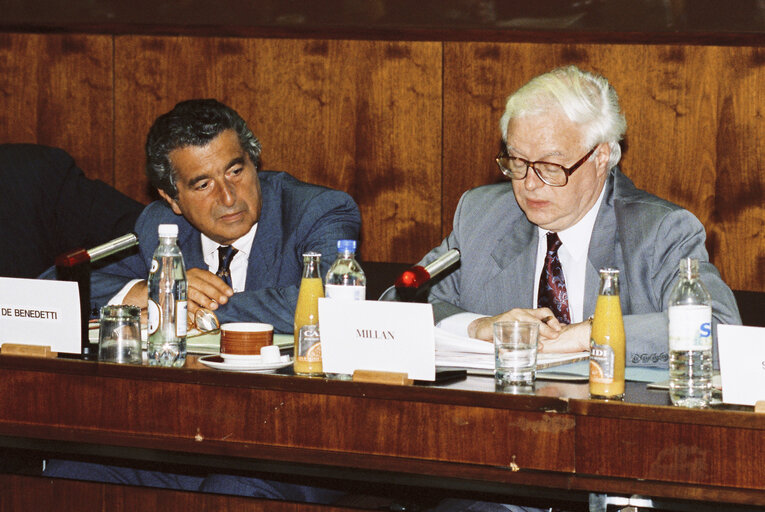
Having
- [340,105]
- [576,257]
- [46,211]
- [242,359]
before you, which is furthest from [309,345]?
[340,105]

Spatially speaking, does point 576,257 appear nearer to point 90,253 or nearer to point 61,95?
point 90,253

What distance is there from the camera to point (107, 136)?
11.8 ft

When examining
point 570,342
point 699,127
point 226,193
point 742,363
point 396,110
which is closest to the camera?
point 742,363

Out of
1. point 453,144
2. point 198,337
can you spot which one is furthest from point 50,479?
point 453,144

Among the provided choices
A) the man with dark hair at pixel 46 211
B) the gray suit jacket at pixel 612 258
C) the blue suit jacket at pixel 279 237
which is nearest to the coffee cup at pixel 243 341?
the gray suit jacket at pixel 612 258

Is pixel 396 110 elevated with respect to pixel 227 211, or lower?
elevated

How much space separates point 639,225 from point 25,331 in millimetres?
1305

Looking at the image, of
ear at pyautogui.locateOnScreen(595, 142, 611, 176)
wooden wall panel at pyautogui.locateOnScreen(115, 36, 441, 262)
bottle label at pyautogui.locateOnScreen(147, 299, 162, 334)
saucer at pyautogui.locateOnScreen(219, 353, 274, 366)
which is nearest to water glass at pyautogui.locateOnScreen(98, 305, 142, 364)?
bottle label at pyautogui.locateOnScreen(147, 299, 162, 334)

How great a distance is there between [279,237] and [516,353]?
1195 millimetres

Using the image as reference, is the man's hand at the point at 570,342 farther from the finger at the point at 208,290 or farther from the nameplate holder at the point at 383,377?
the finger at the point at 208,290

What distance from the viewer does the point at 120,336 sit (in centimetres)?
172

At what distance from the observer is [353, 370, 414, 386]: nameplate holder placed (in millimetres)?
1514

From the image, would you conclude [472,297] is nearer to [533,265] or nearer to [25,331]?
[533,265]

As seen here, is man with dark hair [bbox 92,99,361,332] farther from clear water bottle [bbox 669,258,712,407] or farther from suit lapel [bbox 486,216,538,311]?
clear water bottle [bbox 669,258,712,407]
